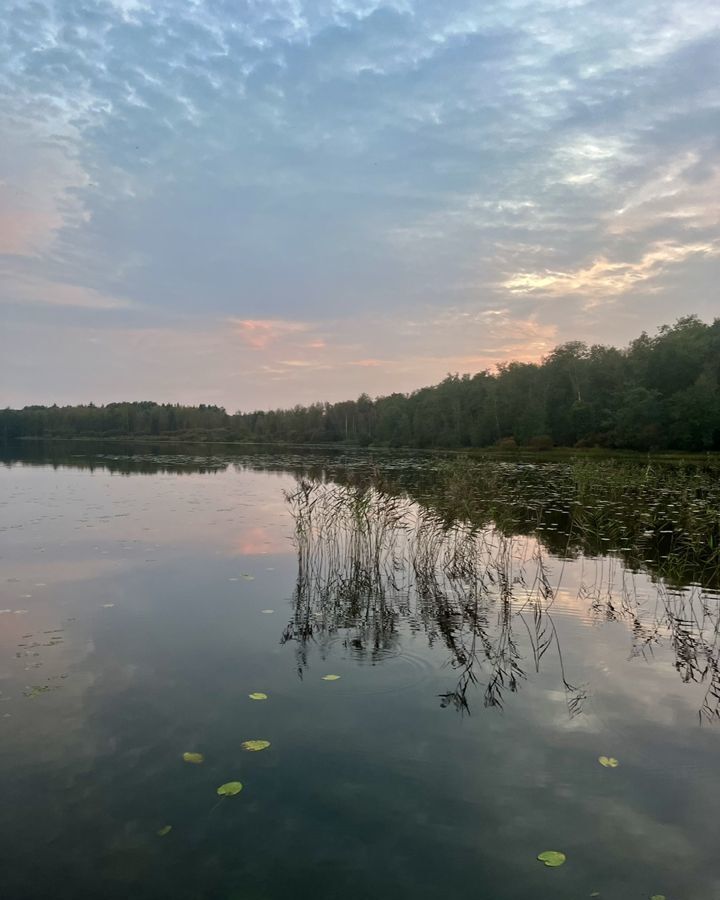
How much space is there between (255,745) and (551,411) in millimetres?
74856

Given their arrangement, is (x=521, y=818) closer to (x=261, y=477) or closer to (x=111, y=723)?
(x=111, y=723)

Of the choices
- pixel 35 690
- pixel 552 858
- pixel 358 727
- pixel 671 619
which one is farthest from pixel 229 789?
pixel 671 619

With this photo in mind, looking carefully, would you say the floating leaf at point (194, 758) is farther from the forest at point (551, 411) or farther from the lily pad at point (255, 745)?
the forest at point (551, 411)

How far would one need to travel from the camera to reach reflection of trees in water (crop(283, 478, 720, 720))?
722cm

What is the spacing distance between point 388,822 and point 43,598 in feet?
24.4

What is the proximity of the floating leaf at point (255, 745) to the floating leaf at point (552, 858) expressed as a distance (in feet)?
7.82

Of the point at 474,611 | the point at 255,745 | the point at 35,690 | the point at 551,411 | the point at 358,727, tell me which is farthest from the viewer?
the point at 551,411

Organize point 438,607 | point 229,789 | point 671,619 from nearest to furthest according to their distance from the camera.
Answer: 1. point 229,789
2. point 671,619
3. point 438,607

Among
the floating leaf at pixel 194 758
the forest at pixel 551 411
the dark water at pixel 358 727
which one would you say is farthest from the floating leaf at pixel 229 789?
the forest at pixel 551 411

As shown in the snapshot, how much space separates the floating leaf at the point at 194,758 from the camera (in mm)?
4961

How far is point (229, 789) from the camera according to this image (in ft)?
15.1

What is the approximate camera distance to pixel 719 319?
224ft

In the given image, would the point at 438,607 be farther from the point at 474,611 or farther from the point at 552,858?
the point at 552,858

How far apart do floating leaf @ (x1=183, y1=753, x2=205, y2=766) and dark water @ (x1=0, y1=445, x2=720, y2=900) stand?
0.07m
